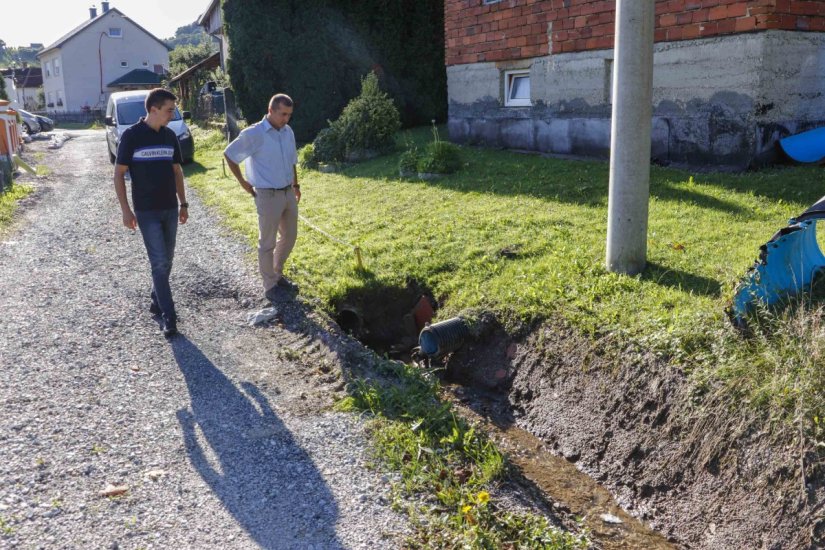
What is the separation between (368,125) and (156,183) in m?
8.81

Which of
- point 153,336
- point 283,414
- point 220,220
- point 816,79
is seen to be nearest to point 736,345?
point 283,414

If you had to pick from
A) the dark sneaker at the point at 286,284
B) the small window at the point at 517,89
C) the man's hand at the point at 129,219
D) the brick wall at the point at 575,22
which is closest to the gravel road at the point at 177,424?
the dark sneaker at the point at 286,284

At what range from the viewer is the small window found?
522 inches

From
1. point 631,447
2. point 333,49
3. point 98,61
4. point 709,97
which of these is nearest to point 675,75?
point 709,97

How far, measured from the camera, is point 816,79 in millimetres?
9469

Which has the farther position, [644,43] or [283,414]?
[644,43]

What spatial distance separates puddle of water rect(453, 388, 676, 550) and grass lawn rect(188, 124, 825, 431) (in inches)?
36.7

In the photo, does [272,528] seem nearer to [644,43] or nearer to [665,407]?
[665,407]

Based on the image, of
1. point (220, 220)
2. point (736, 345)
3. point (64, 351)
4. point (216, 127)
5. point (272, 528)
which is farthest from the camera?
point (216, 127)

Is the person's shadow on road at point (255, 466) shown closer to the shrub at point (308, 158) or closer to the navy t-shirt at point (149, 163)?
the navy t-shirt at point (149, 163)

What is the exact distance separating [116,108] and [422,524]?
58.1ft

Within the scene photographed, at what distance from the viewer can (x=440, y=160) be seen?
465 inches

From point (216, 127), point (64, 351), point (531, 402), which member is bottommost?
point (531, 402)

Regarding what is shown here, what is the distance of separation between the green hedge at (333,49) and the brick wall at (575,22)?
13.9ft
